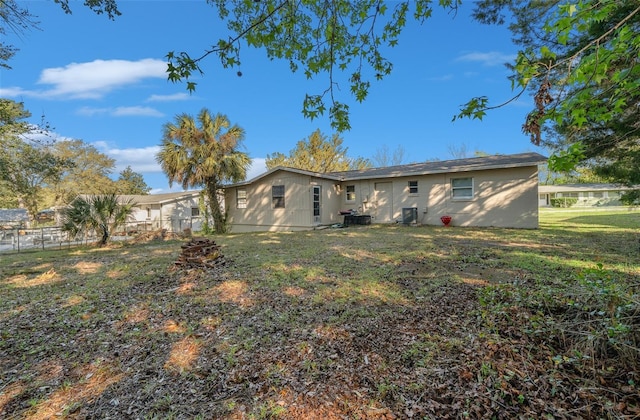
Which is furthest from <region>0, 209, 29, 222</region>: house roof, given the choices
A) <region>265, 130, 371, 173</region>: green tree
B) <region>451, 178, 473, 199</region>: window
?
<region>451, 178, 473, 199</region>: window

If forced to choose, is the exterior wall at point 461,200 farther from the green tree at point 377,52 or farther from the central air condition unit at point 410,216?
the green tree at point 377,52

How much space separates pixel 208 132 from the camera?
14602 millimetres

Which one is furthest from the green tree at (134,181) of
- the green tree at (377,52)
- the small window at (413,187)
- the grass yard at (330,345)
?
the green tree at (377,52)

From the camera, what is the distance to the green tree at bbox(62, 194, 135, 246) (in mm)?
9859

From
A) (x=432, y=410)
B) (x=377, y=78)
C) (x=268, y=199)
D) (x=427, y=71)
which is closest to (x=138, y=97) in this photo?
(x=268, y=199)

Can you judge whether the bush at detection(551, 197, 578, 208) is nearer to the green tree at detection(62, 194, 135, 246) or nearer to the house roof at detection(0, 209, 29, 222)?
the green tree at detection(62, 194, 135, 246)

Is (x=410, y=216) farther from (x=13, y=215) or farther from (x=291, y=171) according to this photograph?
(x=13, y=215)

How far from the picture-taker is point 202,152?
1438 cm

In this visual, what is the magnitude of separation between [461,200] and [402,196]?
2671mm

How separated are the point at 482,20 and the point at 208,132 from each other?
12273mm

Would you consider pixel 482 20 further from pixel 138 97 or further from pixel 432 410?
pixel 138 97

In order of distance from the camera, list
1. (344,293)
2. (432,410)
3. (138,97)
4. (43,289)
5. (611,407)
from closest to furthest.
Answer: (611,407), (432,410), (344,293), (43,289), (138,97)

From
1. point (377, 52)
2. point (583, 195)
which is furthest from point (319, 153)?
point (583, 195)

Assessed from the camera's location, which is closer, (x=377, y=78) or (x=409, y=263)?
(x=377, y=78)
